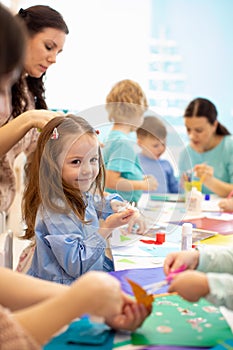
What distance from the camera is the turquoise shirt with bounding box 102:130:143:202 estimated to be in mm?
1698

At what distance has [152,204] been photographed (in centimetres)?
→ 219

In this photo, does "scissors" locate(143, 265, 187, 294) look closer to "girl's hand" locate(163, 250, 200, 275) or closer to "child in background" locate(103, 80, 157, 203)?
"girl's hand" locate(163, 250, 200, 275)

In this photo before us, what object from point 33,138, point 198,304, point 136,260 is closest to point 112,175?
point 33,138

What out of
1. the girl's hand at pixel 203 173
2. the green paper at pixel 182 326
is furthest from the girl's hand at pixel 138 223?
the girl's hand at pixel 203 173

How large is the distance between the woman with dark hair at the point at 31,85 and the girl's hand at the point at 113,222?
37cm

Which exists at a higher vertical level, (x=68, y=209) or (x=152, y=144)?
(x=152, y=144)

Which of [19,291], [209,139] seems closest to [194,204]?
[209,139]

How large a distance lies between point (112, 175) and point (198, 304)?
103 centimetres

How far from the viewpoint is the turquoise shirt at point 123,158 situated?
1.70 metres

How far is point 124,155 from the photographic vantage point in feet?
6.61

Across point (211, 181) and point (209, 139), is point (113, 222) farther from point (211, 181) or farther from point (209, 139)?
point (209, 139)

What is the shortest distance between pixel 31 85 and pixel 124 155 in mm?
494

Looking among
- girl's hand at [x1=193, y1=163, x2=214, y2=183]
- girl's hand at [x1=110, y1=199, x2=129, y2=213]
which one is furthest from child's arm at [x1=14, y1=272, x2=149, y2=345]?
girl's hand at [x1=193, y1=163, x2=214, y2=183]

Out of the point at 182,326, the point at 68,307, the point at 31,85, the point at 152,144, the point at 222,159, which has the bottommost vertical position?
the point at 182,326
